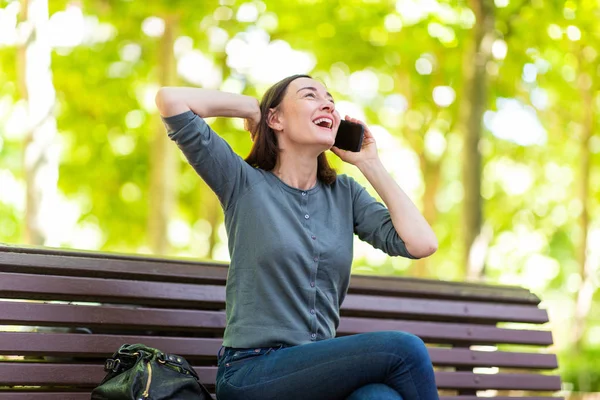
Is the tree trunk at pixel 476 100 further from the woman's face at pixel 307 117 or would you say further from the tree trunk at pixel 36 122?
the woman's face at pixel 307 117

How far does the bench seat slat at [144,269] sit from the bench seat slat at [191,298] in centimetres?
5

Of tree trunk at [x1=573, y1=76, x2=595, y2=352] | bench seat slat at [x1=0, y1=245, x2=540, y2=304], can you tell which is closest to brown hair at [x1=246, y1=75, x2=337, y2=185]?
bench seat slat at [x1=0, y1=245, x2=540, y2=304]

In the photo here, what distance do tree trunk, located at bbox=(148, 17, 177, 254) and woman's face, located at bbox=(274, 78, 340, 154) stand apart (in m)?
6.35

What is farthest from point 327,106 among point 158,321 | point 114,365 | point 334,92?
point 334,92

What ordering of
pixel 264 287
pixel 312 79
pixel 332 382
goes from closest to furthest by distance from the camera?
1. pixel 332 382
2. pixel 264 287
3. pixel 312 79

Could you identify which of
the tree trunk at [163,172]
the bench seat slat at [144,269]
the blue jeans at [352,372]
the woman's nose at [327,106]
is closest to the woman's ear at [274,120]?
the woman's nose at [327,106]

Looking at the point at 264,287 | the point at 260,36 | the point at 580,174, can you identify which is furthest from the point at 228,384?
the point at 580,174

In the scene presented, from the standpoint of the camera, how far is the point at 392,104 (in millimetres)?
15008

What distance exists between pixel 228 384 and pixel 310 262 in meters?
0.60

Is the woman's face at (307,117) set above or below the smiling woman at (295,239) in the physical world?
above

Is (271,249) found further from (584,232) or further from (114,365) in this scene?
(584,232)

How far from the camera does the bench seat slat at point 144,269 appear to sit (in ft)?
13.1

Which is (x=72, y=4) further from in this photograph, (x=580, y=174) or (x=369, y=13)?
(x=580, y=174)

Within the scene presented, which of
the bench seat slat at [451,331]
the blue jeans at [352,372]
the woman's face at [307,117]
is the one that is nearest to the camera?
the blue jeans at [352,372]
